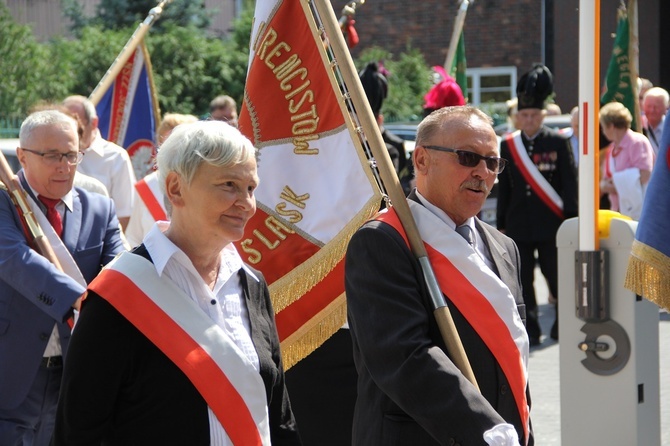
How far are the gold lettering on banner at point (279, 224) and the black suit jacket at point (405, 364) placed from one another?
115 cm

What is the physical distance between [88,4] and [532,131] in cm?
2518

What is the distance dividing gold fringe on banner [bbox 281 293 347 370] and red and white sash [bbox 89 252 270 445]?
1508mm

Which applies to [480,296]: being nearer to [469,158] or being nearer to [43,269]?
[469,158]

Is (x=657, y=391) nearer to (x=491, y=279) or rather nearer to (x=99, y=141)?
(x=491, y=279)

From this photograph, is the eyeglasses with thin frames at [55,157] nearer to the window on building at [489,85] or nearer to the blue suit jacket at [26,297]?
the blue suit jacket at [26,297]

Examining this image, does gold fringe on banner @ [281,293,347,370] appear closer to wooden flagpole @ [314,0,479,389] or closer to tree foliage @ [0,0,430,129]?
wooden flagpole @ [314,0,479,389]

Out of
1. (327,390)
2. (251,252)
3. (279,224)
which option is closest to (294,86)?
(279,224)

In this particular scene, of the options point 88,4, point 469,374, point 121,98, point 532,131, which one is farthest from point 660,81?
point 88,4

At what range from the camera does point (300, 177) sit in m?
4.77

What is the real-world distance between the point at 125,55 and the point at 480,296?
23.5 feet

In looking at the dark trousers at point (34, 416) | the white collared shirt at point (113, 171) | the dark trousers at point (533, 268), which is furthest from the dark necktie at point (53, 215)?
the dark trousers at point (533, 268)

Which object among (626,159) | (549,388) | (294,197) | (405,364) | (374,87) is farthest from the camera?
(626,159)

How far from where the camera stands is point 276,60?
4.73 m

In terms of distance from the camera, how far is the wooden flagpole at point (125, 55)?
31.7ft
